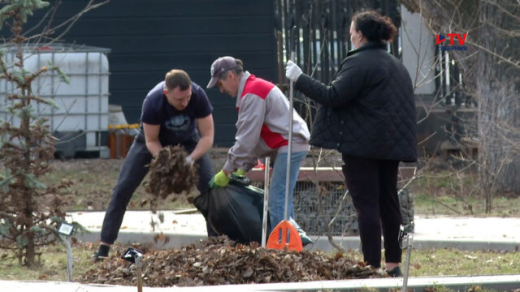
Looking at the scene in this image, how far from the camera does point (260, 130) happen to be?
323 inches

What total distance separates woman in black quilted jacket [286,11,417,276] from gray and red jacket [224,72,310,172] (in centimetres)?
Result: 113

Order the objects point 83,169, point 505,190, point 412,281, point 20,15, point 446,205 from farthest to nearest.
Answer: point 83,169 → point 505,190 → point 446,205 → point 20,15 → point 412,281

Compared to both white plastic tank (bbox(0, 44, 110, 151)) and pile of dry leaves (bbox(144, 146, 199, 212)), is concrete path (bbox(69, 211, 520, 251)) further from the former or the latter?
white plastic tank (bbox(0, 44, 110, 151))

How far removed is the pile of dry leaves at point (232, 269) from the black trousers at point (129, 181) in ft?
4.95

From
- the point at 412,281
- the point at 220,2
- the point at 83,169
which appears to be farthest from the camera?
the point at 220,2

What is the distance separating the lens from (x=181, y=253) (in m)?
7.07

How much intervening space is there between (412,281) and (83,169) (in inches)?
439

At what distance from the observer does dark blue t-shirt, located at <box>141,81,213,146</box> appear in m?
8.44

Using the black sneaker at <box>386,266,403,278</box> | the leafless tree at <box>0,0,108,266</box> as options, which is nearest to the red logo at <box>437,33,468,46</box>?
the leafless tree at <box>0,0,108,266</box>

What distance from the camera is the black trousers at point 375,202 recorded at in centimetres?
692

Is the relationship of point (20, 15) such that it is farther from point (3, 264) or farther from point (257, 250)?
point (257, 250)

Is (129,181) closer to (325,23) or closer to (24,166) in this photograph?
(24,166)

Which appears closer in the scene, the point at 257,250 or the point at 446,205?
the point at 257,250

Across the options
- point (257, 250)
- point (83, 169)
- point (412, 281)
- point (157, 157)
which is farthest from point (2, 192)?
point (83, 169)
